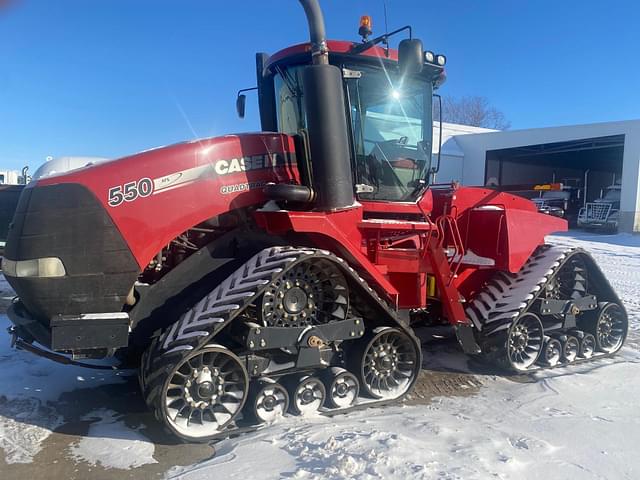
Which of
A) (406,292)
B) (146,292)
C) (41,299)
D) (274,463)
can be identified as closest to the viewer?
(274,463)

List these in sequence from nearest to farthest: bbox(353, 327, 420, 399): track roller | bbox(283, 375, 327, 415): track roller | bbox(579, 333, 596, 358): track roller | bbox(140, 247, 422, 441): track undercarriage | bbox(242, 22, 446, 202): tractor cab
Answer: bbox(140, 247, 422, 441): track undercarriage, bbox(283, 375, 327, 415): track roller, bbox(353, 327, 420, 399): track roller, bbox(242, 22, 446, 202): tractor cab, bbox(579, 333, 596, 358): track roller

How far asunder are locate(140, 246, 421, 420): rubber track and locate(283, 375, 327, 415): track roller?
29.1 inches

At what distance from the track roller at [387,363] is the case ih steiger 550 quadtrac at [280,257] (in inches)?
0.6

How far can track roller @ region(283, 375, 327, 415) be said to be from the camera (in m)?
3.94

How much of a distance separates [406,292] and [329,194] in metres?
1.28

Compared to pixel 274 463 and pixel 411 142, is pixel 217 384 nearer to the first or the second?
pixel 274 463

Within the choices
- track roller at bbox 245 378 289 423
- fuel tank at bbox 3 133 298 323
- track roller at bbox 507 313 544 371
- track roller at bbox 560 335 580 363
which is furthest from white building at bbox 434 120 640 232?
fuel tank at bbox 3 133 298 323

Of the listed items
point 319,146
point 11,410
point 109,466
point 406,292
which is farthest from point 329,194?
point 11,410

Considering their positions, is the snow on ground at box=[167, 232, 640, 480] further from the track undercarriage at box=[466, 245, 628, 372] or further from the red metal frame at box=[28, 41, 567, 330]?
the red metal frame at box=[28, 41, 567, 330]

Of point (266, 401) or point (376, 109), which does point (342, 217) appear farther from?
point (266, 401)

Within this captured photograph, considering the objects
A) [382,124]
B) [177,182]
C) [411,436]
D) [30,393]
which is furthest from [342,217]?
[30,393]

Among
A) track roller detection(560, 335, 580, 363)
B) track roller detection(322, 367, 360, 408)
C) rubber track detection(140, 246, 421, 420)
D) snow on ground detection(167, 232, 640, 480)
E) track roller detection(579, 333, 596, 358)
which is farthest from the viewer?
track roller detection(579, 333, 596, 358)

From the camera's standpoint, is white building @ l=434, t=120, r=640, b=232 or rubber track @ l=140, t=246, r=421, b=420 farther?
white building @ l=434, t=120, r=640, b=232

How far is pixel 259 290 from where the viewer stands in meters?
3.57
